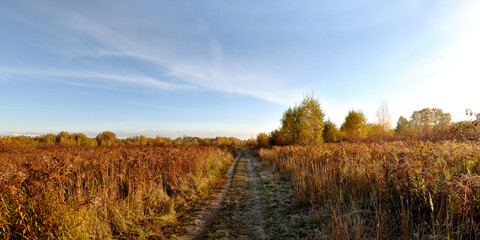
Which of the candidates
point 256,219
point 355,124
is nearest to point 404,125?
point 355,124

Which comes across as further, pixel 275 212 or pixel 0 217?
pixel 275 212

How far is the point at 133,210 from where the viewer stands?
4.76 m

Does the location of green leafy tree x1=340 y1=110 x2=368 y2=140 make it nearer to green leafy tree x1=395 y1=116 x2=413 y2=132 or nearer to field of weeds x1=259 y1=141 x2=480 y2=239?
green leafy tree x1=395 y1=116 x2=413 y2=132

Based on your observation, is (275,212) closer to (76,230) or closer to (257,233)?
(257,233)

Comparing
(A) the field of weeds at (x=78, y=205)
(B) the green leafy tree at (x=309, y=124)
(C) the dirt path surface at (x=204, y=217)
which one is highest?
(B) the green leafy tree at (x=309, y=124)

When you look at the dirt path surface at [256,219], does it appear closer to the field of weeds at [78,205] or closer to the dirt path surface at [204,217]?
the dirt path surface at [204,217]

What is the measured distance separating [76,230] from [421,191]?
21.4 ft

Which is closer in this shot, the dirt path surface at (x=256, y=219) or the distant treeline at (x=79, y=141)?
the dirt path surface at (x=256, y=219)

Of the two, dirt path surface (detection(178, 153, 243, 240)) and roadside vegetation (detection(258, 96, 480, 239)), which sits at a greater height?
roadside vegetation (detection(258, 96, 480, 239))

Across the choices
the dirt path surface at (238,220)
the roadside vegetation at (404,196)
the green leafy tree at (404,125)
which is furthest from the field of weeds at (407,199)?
the green leafy tree at (404,125)

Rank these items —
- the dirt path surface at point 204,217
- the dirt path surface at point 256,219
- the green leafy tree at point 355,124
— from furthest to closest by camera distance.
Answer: the green leafy tree at point 355,124 < the dirt path surface at point 204,217 < the dirt path surface at point 256,219

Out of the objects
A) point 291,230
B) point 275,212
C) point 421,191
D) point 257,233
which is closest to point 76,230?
point 257,233

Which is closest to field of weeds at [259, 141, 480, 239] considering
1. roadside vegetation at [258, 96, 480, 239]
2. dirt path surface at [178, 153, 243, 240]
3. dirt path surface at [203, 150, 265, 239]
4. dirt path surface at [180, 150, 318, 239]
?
roadside vegetation at [258, 96, 480, 239]

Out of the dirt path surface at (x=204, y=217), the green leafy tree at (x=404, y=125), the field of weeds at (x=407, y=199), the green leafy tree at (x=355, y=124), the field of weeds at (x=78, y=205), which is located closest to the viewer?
the field of weeds at (x=407, y=199)
